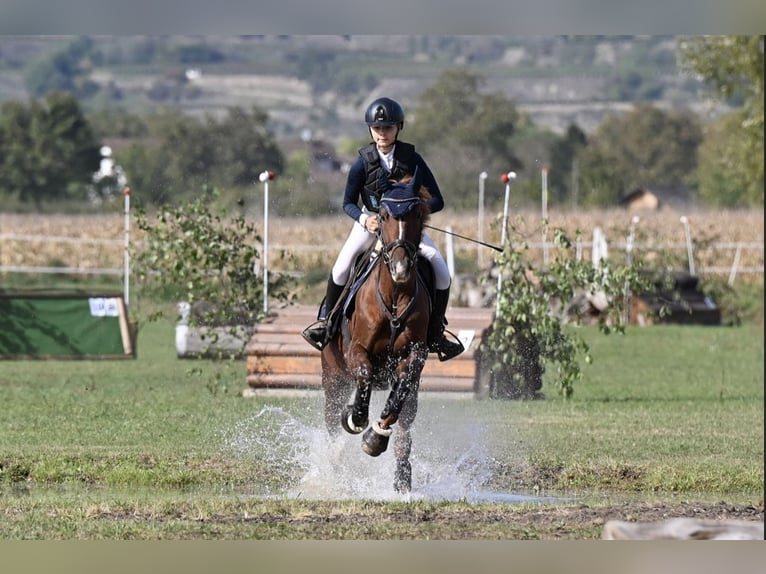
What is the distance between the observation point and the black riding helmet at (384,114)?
1034 centimetres

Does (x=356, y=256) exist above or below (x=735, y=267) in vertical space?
above

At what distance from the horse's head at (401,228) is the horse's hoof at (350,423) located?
4.20 feet

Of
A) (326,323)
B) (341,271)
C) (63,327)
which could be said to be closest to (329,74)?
(63,327)

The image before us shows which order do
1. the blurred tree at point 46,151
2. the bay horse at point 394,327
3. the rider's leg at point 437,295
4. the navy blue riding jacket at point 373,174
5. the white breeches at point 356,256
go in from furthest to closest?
the blurred tree at point 46,151
the white breeches at point 356,256
the rider's leg at point 437,295
the navy blue riding jacket at point 373,174
the bay horse at point 394,327

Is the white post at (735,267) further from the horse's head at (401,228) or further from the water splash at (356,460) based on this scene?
the horse's head at (401,228)

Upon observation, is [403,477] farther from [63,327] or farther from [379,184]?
[63,327]

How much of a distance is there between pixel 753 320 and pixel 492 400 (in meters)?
16.2

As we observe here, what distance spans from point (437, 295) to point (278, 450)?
234cm

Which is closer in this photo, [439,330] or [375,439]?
[375,439]

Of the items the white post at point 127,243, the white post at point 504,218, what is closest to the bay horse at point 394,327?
the white post at point 504,218

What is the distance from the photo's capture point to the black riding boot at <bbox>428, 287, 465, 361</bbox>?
10.9m

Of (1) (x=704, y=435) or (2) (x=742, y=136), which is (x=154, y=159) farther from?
(1) (x=704, y=435)

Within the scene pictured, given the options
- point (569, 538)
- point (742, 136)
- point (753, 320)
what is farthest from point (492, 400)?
point (742, 136)

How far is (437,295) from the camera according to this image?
10.9m
